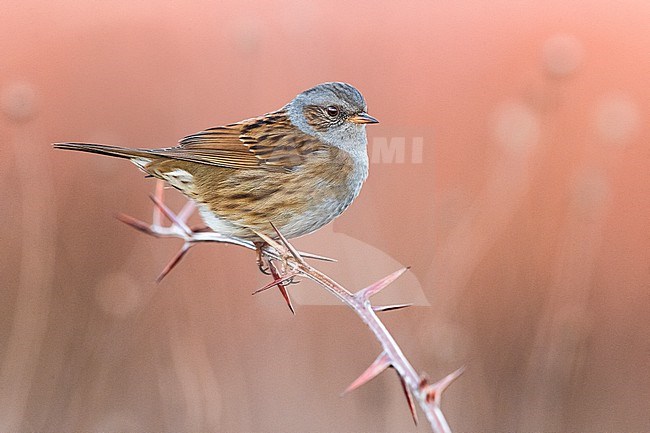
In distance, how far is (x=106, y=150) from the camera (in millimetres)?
1987

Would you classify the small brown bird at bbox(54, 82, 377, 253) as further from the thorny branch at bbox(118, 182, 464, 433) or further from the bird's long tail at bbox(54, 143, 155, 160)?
the thorny branch at bbox(118, 182, 464, 433)

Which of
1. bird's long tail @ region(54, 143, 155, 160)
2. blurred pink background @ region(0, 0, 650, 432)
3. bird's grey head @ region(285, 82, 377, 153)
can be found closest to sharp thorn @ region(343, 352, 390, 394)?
bird's long tail @ region(54, 143, 155, 160)

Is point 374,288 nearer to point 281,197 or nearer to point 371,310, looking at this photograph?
point 371,310

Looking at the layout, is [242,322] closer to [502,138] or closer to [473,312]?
[473,312]

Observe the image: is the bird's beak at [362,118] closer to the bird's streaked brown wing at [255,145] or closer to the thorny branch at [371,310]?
the bird's streaked brown wing at [255,145]

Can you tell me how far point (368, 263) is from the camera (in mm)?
4180

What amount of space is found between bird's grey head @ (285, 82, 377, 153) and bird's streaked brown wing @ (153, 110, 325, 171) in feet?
0.14

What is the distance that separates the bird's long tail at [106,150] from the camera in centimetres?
187

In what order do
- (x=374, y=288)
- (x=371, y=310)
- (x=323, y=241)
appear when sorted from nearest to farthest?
(x=371, y=310) < (x=374, y=288) < (x=323, y=241)

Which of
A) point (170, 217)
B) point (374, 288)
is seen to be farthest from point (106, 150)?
point (374, 288)

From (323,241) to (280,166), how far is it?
1631mm

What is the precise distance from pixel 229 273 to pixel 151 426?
107 centimetres

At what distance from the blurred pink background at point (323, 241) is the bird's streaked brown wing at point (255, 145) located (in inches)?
56.6

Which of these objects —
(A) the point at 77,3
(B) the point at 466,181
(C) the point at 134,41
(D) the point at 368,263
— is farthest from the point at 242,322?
(A) the point at 77,3
